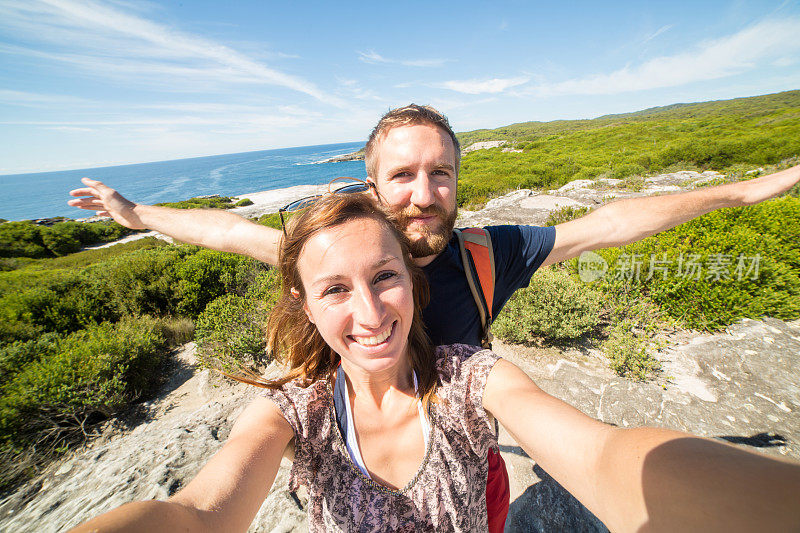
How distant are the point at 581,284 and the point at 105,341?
311 inches

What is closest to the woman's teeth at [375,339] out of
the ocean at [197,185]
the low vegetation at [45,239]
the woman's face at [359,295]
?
the woman's face at [359,295]

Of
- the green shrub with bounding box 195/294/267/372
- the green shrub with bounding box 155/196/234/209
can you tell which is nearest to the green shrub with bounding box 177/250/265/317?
the green shrub with bounding box 195/294/267/372

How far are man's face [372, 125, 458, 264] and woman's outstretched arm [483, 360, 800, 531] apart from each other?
95 centimetres

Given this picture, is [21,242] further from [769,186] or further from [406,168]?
[769,186]

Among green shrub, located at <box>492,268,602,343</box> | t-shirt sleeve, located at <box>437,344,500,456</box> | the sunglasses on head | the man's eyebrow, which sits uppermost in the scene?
the man's eyebrow

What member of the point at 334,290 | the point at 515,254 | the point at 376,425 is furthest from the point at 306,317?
the point at 515,254

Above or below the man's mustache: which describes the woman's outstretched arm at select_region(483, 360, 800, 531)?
below

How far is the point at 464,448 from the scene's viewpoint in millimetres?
1263

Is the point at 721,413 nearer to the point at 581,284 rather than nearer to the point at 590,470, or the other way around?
the point at 581,284

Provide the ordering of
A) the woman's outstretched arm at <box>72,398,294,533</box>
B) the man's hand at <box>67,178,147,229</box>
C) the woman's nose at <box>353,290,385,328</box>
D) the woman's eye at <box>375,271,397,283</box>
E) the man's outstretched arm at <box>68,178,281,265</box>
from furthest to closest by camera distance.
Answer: the man's hand at <box>67,178,147,229</box>, the man's outstretched arm at <box>68,178,281,265</box>, the woman's eye at <box>375,271,397,283</box>, the woman's nose at <box>353,290,385,328</box>, the woman's outstretched arm at <box>72,398,294,533</box>

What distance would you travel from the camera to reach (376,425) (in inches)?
54.5

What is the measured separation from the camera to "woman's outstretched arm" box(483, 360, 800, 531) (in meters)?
0.56

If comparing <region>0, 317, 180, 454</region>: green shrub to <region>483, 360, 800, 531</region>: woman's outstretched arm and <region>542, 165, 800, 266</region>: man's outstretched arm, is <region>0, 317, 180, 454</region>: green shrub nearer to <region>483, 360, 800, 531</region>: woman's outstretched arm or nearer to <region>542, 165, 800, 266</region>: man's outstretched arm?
<region>483, 360, 800, 531</region>: woman's outstretched arm

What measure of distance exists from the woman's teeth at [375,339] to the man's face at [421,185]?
0.60 m
